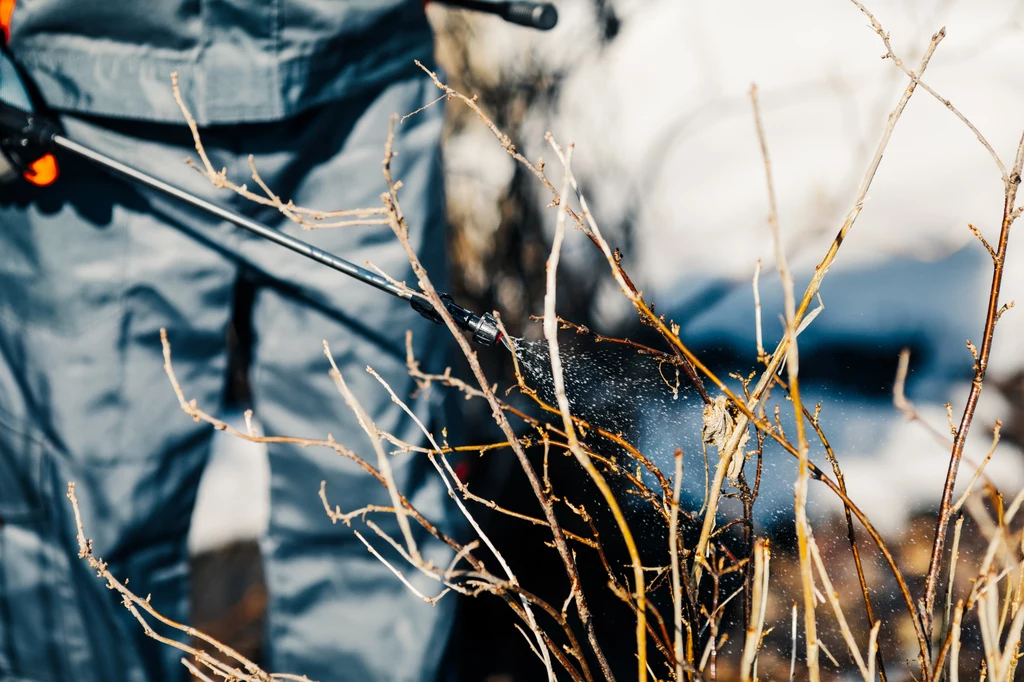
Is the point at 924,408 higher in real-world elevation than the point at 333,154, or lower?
lower

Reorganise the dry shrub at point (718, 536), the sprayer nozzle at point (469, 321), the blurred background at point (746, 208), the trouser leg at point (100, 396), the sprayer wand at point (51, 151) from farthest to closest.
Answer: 1. the blurred background at point (746, 208)
2. the trouser leg at point (100, 396)
3. the sprayer wand at point (51, 151)
4. the sprayer nozzle at point (469, 321)
5. the dry shrub at point (718, 536)

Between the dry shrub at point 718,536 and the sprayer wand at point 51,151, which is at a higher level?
the sprayer wand at point 51,151

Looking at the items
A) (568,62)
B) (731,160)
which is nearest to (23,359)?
(568,62)

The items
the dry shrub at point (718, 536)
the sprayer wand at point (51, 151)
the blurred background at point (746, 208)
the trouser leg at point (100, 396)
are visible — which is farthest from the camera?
the blurred background at point (746, 208)

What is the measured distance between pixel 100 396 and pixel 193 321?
0.58ft

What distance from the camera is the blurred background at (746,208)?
1.27 metres

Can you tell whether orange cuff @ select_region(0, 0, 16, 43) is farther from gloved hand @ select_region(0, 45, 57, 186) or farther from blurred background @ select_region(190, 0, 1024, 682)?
blurred background @ select_region(190, 0, 1024, 682)

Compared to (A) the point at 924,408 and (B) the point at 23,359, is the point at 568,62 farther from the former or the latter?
(B) the point at 23,359

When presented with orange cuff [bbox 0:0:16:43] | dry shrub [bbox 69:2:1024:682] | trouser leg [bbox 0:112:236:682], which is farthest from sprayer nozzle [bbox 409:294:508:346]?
orange cuff [bbox 0:0:16:43]

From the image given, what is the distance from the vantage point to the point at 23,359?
3.66 feet

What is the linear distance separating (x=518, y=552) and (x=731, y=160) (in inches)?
39.9

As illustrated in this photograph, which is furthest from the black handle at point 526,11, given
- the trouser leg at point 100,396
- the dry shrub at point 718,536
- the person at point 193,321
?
the trouser leg at point 100,396

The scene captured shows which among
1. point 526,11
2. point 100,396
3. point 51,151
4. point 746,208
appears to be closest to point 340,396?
point 100,396

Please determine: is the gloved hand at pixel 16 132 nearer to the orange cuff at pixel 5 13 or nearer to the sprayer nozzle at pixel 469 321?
the orange cuff at pixel 5 13
